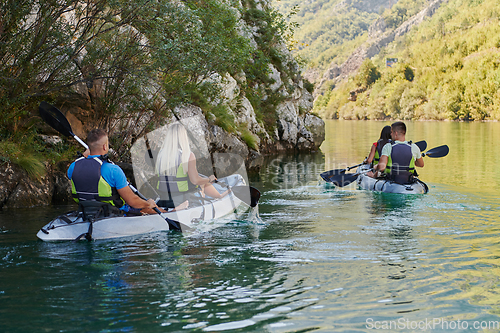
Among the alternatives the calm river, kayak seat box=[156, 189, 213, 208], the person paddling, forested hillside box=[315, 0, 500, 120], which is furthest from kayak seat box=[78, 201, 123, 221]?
forested hillside box=[315, 0, 500, 120]

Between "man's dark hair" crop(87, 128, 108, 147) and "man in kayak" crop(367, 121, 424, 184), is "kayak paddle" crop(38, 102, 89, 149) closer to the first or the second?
"man's dark hair" crop(87, 128, 108, 147)

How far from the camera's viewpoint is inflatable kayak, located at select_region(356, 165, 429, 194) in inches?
385

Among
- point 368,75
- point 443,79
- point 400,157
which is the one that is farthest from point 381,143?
point 368,75

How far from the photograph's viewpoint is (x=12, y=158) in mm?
8258

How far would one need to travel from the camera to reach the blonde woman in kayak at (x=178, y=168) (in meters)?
6.73

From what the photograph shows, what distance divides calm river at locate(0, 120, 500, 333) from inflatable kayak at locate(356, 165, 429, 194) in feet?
5.39

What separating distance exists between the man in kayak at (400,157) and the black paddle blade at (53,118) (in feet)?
→ 22.8

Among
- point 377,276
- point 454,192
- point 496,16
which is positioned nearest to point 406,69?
point 496,16

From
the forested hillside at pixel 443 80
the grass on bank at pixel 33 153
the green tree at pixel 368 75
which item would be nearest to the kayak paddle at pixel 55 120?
the grass on bank at pixel 33 153

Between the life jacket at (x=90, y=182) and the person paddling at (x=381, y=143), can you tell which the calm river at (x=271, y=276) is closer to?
the life jacket at (x=90, y=182)

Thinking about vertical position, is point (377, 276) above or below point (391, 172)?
below

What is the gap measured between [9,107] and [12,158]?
1067 millimetres

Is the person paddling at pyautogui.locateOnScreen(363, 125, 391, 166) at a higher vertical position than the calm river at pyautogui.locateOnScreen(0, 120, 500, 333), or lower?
higher

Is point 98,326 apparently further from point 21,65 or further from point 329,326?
point 21,65
